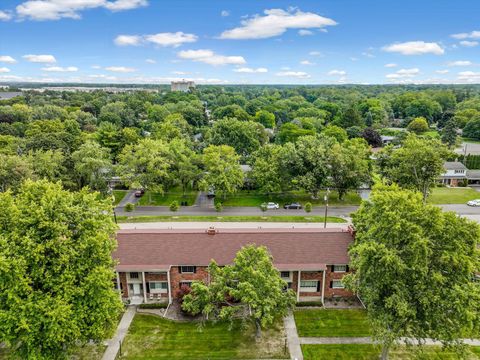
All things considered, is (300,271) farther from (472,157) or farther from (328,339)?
(472,157)

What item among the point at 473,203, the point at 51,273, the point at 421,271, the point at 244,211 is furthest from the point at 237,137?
→ the point at 421,271

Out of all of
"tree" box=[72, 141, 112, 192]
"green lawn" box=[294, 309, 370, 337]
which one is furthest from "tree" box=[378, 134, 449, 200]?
"tree" box=[72, 141, 112, 192]

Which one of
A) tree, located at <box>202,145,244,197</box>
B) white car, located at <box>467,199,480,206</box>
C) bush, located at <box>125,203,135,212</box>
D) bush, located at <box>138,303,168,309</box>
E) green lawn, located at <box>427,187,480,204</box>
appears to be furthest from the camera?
green lawn, located at <box>427,187,480,204</box>

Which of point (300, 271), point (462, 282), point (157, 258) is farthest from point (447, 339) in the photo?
point (157, 258)

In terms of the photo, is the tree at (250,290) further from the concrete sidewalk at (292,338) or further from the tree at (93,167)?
the tree at (93,167)

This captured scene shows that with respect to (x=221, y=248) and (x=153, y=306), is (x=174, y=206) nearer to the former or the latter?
(x=221, y=248)

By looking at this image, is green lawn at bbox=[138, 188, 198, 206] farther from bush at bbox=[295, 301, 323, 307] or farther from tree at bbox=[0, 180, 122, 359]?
tree at bbox=[0, 180, 122, 359]

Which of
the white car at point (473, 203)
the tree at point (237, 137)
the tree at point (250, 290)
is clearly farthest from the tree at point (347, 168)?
the tree at point (250, 290)
